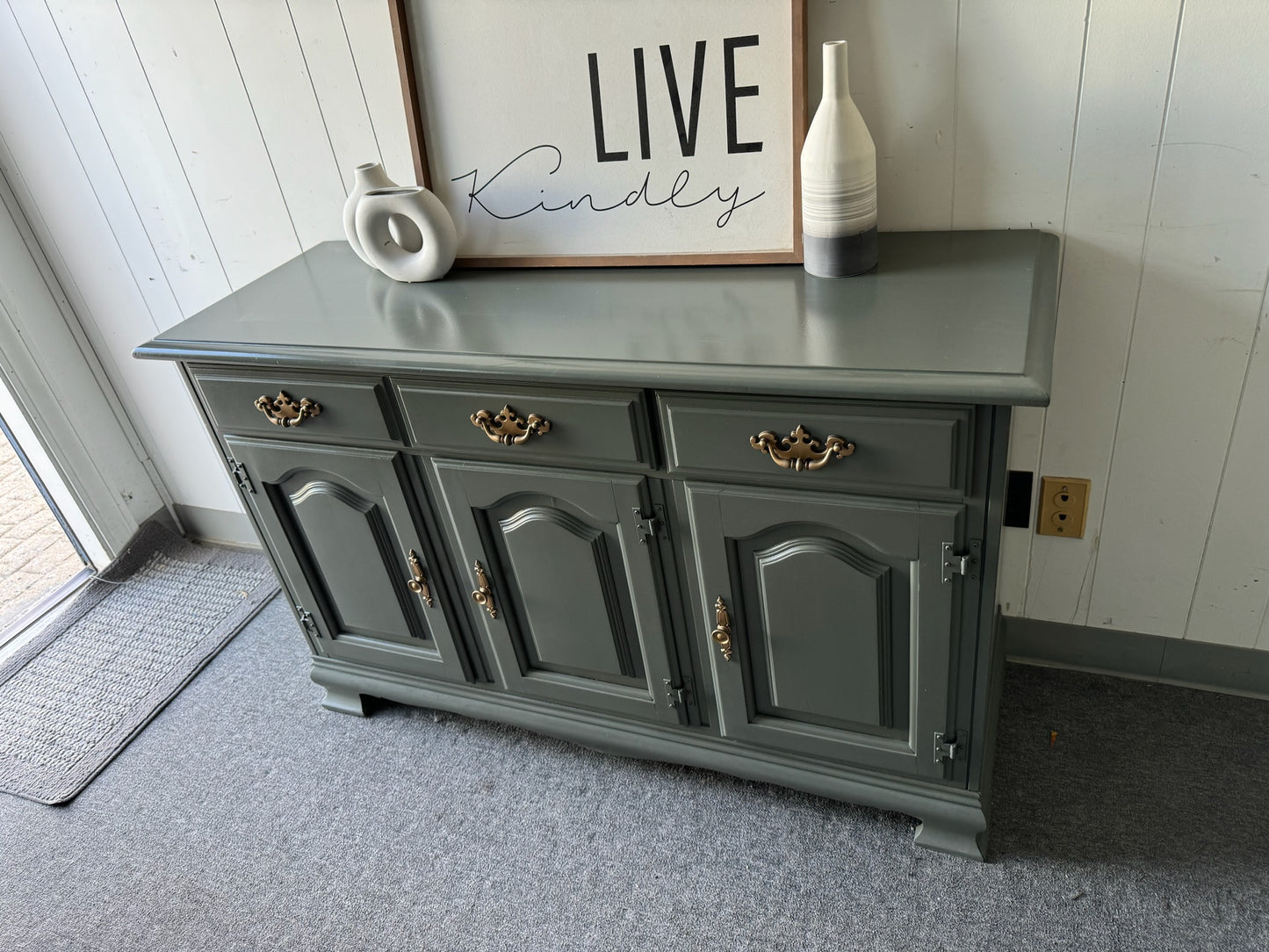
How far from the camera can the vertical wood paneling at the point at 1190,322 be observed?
115 cm

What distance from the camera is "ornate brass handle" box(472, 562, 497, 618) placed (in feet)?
4.90

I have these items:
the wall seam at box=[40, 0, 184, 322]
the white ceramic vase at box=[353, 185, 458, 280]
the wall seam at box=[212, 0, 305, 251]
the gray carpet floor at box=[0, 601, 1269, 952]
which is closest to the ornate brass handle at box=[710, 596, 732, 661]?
the gray carpet floor at box=[0, 601, 1269, 952]

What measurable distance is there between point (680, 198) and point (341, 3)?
66 cm

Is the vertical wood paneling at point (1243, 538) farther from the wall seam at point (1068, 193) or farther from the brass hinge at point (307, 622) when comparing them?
Answer: the brass hinge at point (307, 622)

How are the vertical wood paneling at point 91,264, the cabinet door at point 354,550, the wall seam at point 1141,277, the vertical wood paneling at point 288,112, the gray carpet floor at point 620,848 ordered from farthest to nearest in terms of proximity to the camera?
the vertical wood paneling at point 91,264
the vertical wood paneling at point 288,112
the cabinet door at point 354,550
the gray carpet floor at point 620,848
the wall seam at point 1141,277

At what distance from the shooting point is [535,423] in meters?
1.25

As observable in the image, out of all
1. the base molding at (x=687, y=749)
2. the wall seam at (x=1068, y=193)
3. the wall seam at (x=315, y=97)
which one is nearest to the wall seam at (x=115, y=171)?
the wall seam at (x=315, y=97)

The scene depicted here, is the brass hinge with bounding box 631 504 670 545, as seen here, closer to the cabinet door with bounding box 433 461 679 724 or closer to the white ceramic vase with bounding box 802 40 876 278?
the cabinet door with bounding box 433 461 679 724

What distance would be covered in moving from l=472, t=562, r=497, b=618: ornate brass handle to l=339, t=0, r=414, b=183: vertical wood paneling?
2.31 feet

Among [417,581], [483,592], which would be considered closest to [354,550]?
[417,581]

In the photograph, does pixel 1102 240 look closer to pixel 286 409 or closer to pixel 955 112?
pixel 955 112

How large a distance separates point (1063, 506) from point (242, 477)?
54.4 inches

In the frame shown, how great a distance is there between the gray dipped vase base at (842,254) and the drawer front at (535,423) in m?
0.32

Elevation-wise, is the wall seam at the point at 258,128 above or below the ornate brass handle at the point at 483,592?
above
